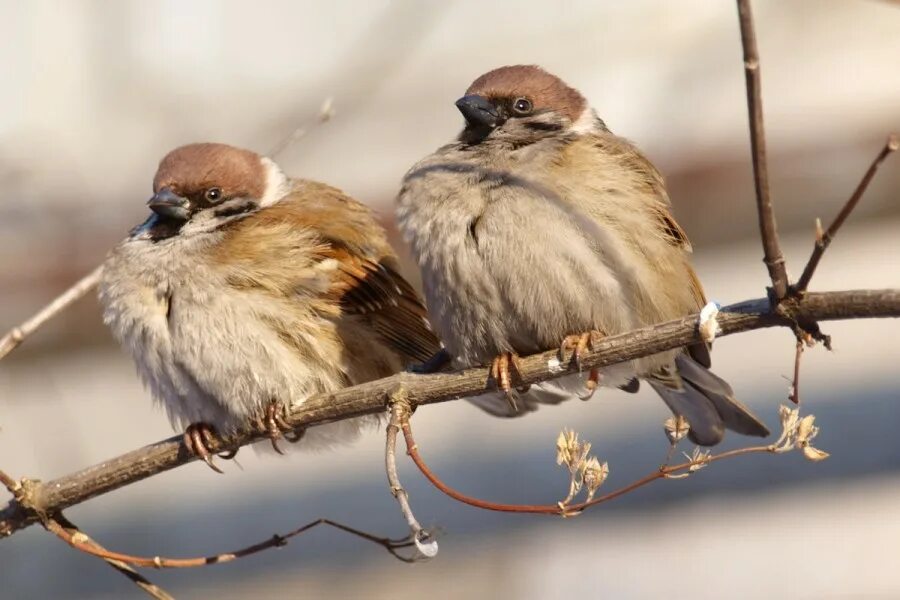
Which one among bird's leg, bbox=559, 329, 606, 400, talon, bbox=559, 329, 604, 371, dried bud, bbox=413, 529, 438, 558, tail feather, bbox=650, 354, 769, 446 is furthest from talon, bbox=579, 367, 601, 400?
dried bud, bbox=413, 529, 438, 558

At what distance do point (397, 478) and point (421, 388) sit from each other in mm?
332

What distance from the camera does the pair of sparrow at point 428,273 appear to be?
11.7ft

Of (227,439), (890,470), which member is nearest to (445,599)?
(890,470)

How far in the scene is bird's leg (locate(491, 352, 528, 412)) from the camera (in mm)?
3354

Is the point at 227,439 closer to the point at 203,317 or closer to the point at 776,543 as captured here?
the point at 203,317

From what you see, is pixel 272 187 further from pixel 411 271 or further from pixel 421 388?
pixel 411 271

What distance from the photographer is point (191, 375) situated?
12.6 feet

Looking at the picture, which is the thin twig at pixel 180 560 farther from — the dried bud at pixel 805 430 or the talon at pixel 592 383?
the dried bud at pixel 805 430

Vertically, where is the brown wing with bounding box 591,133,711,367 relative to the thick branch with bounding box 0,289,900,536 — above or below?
above

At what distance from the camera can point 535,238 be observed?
3.52m

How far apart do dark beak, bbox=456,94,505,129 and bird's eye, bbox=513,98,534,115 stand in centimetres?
6

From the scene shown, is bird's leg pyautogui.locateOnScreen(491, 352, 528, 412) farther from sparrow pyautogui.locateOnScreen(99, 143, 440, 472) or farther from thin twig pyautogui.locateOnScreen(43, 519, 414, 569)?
sparrow pyautogui.locateOnScreen(99, 143, 440, 472)

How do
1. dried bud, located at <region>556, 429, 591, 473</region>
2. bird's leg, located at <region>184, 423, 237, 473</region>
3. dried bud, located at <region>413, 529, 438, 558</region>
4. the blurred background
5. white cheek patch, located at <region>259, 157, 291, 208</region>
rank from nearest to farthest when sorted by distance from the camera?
dried bud, located at <region>556, 429, 591, 473</region> < dried bud, located at <region>413, 529, 438, 558</region> < bird's leg, located at <region>184, 423, 237, 473</region> < white cheek patch, located at <region>259, 157, 291, 208</region> < the blurred background

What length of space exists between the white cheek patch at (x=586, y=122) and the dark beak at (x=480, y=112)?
0.76 feet
